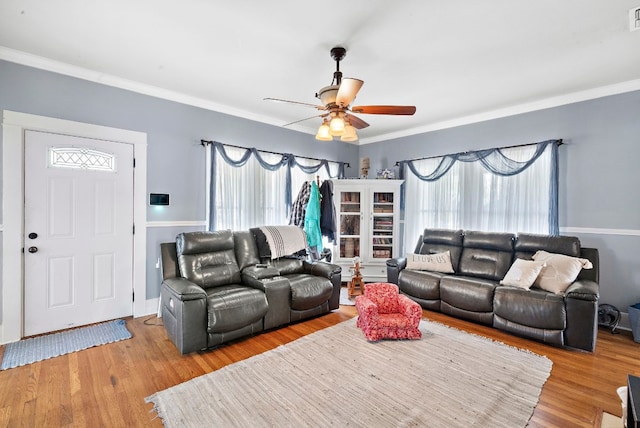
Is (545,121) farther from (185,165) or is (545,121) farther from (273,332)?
(185,165)

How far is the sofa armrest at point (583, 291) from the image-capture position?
8.97ft

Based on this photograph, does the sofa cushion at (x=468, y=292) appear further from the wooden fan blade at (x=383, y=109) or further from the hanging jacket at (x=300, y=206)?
the hanging jacket at (x=300, y=206)

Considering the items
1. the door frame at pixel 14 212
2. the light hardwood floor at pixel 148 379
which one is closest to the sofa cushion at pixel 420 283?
the light hardwood floor at pixel 148 379

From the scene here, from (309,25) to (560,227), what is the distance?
3.82 metres

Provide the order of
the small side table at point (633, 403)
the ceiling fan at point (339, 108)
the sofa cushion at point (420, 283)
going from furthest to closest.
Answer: the sofa cushion at point (420, 283) < the ceiling fan at point (339, 108) < the small side table at point (633, 403)

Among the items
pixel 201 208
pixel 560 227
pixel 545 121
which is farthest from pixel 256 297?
pixel 545 121

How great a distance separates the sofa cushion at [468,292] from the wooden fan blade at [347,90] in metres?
2.49

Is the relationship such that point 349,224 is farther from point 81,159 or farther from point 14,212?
point 14,212

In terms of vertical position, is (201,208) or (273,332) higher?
(201,208)

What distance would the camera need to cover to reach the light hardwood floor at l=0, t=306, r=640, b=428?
189 cm

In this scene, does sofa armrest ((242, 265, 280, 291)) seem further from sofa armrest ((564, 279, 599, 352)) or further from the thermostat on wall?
sofa armrest ((564, 279, 599, 352))

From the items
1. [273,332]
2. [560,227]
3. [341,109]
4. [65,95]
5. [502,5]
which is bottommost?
[273,332]

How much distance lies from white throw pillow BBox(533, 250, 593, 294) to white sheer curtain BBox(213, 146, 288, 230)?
3.49 metres

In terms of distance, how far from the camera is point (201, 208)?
4.00 meters
